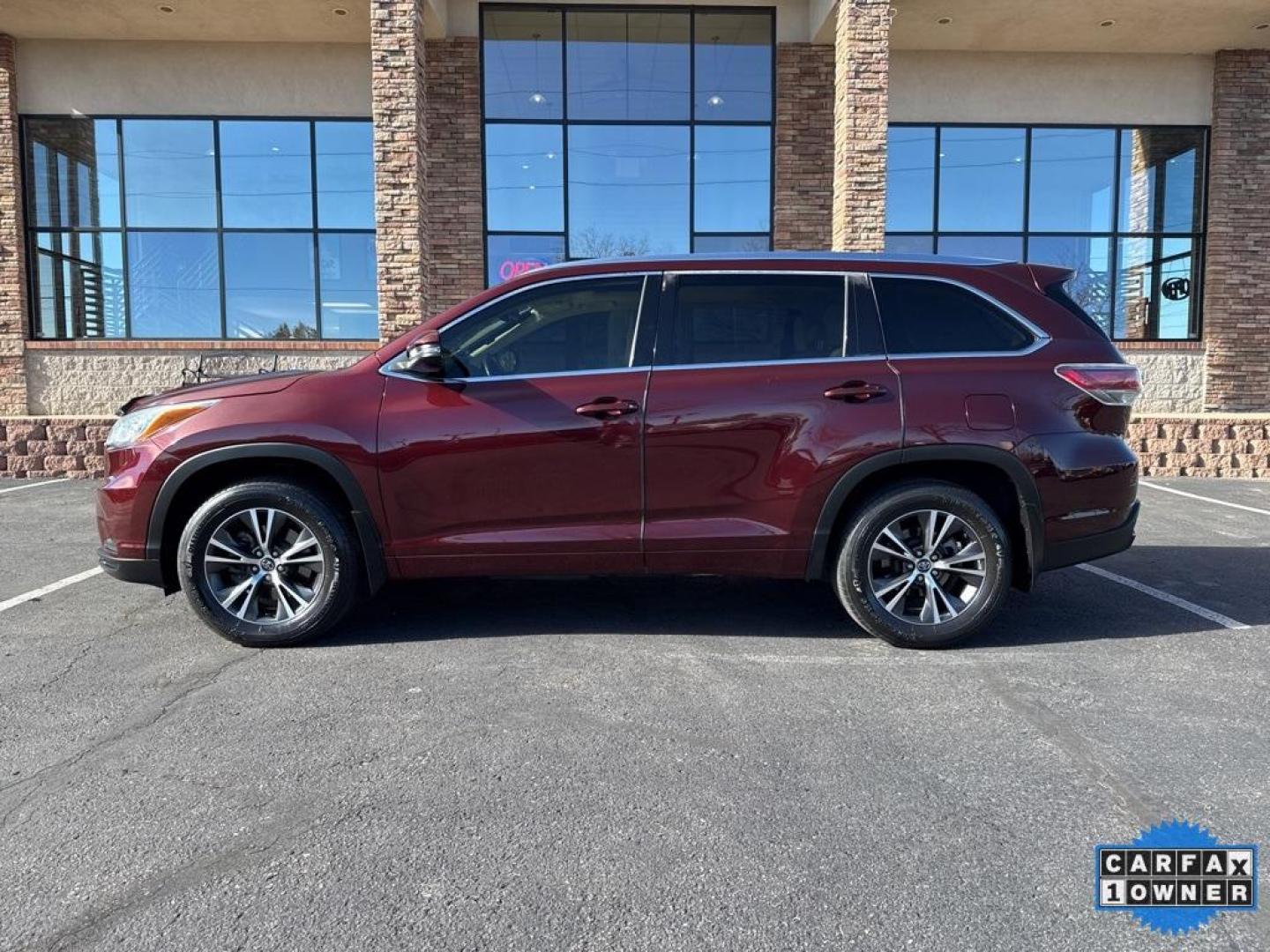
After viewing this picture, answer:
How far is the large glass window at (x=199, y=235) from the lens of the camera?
14.2 meters

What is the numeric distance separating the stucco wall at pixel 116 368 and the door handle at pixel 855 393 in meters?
11.0

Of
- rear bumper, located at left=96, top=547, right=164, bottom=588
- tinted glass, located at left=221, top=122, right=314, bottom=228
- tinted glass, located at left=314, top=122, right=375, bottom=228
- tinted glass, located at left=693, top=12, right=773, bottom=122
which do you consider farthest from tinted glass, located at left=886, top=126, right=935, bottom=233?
rear bumper, located at left=96, top=547, right=164, bottom=588

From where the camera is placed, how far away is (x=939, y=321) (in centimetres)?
452

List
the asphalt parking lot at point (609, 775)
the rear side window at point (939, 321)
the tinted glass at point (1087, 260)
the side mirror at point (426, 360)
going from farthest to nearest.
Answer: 1. the tinted glass at point (1087, 260)
2. the rear side window at point (939, 321)
3. the side mirror at point (426, 360)
4. the asphalt parking lot at point (609, 775)

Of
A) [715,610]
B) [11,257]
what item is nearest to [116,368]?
[11,257]

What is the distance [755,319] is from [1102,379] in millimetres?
1733

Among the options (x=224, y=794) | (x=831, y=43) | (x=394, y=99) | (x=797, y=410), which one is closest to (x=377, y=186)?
(x=394, y=99)

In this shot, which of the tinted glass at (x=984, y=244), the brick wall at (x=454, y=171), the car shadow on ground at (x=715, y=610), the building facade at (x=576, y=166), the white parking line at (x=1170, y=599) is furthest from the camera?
the tinted glass at (x=984, y=244)

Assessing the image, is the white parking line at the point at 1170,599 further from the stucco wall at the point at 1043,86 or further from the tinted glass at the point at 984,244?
the stucco wall at the point at 1043,86

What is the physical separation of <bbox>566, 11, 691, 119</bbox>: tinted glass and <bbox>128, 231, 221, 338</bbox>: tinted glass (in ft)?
20.9

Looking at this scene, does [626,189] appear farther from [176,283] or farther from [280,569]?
[280,569]

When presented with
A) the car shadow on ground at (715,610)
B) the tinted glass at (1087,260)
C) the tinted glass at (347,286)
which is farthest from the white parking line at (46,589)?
the tinted glass at (1087,260)

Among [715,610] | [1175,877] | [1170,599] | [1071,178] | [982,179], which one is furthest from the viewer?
[1071,178]

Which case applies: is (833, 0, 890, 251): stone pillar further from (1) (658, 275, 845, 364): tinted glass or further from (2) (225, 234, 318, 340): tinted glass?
(2) (225, 234, 318, 340): tinted glass
